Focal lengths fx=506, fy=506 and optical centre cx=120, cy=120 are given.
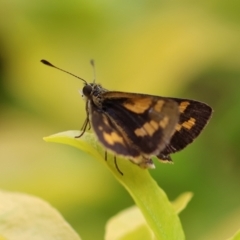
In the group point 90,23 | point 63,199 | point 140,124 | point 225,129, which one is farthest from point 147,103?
point 90,23

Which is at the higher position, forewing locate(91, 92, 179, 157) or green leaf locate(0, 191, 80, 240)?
forewing locate(91, 92, 179, 157)

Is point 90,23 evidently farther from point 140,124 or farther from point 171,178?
point 140,124

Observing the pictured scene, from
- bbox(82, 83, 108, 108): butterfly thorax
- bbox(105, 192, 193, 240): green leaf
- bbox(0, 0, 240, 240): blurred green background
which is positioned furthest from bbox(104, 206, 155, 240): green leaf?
bbox(0, 0, 240, 240): blurred green background

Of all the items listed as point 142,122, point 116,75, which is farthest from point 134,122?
point 116,75

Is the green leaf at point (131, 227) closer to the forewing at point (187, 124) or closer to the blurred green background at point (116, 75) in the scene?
the forewing at point (187, 124)

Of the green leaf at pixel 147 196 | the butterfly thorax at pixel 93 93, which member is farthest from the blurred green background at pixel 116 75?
the green leaf at pixel 147 196

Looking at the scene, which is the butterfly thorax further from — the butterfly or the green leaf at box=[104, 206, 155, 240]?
the green leaf at box=[104, 206, 155, 240]

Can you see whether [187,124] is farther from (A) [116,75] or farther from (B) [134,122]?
(A) [116,75]
